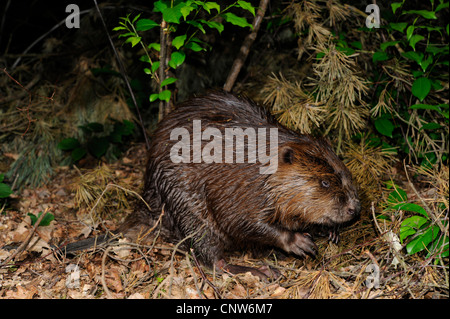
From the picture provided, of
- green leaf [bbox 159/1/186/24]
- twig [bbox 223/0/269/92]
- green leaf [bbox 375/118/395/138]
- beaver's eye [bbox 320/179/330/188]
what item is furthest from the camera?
twig [bbox 223/0/269/92]

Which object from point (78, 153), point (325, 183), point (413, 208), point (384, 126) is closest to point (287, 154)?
point (325, 183)

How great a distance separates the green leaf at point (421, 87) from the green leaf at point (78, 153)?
9.89 feet

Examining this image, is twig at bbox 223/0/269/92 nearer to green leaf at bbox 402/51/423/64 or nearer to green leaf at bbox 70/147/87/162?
green leaf at bbox 402/51/423/64

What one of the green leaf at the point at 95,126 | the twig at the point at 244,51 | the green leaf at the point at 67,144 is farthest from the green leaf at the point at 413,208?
the green leaf at the point at 67,144

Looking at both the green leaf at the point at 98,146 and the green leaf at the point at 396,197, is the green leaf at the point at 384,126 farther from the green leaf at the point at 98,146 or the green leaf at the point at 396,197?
the green leaf at the point at 98,146

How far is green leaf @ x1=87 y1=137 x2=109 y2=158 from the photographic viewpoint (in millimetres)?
4410

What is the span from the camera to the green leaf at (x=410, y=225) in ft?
9.11

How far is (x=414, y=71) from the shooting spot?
11.9ft

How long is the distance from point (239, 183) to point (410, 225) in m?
1.12

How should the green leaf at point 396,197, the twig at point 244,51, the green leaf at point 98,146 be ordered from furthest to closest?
the green leaf at point 98,146
the twig at point 244,51
the green leaf at point 396,197

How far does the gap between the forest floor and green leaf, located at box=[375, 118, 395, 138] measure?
25.7 inches

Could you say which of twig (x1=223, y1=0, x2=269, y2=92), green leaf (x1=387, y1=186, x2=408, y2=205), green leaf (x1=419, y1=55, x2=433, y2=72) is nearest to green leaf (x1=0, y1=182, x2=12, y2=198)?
twig (x1=223, y1=0, x2=269, y2=92)

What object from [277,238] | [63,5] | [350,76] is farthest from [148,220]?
[63,5]

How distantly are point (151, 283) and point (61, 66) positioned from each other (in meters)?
3.16
